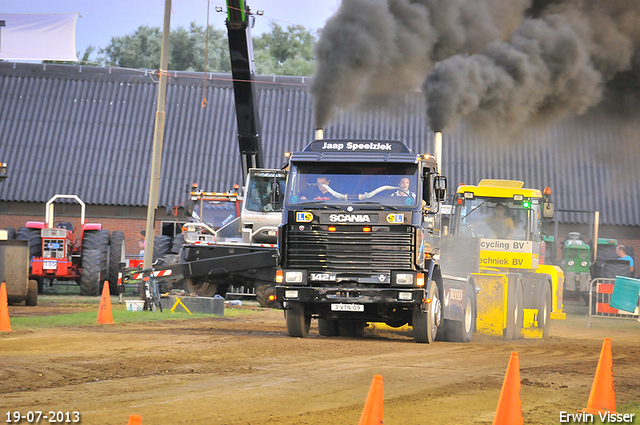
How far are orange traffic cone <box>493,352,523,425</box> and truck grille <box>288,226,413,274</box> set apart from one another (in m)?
6.31

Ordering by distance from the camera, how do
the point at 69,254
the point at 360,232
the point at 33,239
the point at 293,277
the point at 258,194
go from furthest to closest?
the point at 69,254 → the point at 33,239 → the point at 258,194 → the point at 293,277 → the point at 360,232

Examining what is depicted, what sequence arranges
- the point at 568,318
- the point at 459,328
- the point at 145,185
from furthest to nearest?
the point at 145,185 < the point at 568,318 < the point at 459,328

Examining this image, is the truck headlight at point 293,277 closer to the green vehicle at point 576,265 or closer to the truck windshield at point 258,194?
the truck windshield at point 258,194

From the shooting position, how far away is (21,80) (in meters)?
36.4

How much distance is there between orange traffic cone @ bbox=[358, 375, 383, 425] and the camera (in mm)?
4926

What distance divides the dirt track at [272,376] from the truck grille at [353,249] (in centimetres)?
129

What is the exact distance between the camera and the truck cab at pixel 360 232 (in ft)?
41.6

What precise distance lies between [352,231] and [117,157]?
2400 cm

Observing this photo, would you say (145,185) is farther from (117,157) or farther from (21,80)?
(21,80)

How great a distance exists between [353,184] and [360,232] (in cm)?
83

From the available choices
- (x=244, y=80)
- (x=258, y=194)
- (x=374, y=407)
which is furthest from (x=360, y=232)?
(x=244, y=80)

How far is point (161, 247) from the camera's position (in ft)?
80.4

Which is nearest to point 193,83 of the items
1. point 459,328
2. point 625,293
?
point 625,293

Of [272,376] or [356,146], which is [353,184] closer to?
[356,146]
